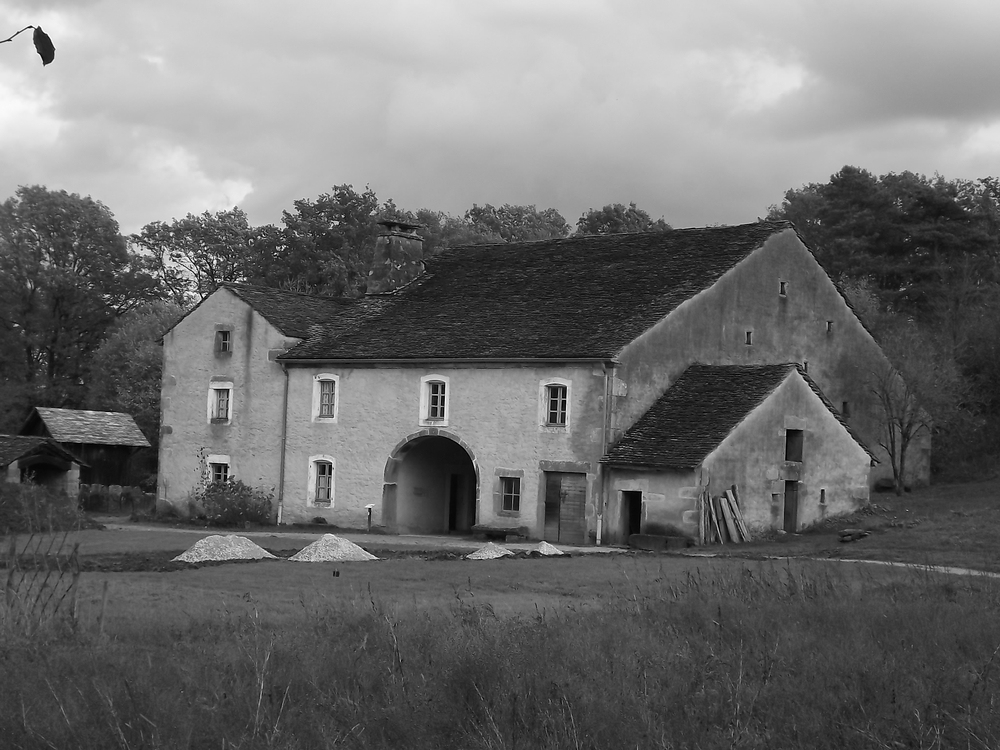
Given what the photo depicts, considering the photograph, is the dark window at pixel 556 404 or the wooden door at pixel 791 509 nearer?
the dark window at pixel 556 404

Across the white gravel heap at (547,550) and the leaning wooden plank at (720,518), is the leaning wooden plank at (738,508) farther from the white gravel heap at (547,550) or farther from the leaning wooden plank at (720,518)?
the white gravel heap at (547,550)

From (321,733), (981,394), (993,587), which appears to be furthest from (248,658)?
(981,394)

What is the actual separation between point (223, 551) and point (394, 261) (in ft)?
66.2

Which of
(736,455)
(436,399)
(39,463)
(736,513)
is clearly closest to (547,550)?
(736,513)

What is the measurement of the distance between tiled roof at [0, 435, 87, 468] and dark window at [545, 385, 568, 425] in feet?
59.9

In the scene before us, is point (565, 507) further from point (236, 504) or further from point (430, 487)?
point (236, 504)

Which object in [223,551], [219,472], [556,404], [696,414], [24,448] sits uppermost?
[556,404]

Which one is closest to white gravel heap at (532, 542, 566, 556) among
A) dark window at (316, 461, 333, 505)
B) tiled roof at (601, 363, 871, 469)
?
tiled roof at (601, 363, 871, 469)

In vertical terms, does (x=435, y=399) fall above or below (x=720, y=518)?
above

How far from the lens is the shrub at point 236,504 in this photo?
38.8 m

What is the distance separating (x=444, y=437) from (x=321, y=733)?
26.7m

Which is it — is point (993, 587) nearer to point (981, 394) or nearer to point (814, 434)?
point (814, 434)

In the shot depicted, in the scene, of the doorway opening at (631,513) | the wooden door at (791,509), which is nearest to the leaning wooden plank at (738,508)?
the doorway opening at (631,513)

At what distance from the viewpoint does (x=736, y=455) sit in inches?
1288
